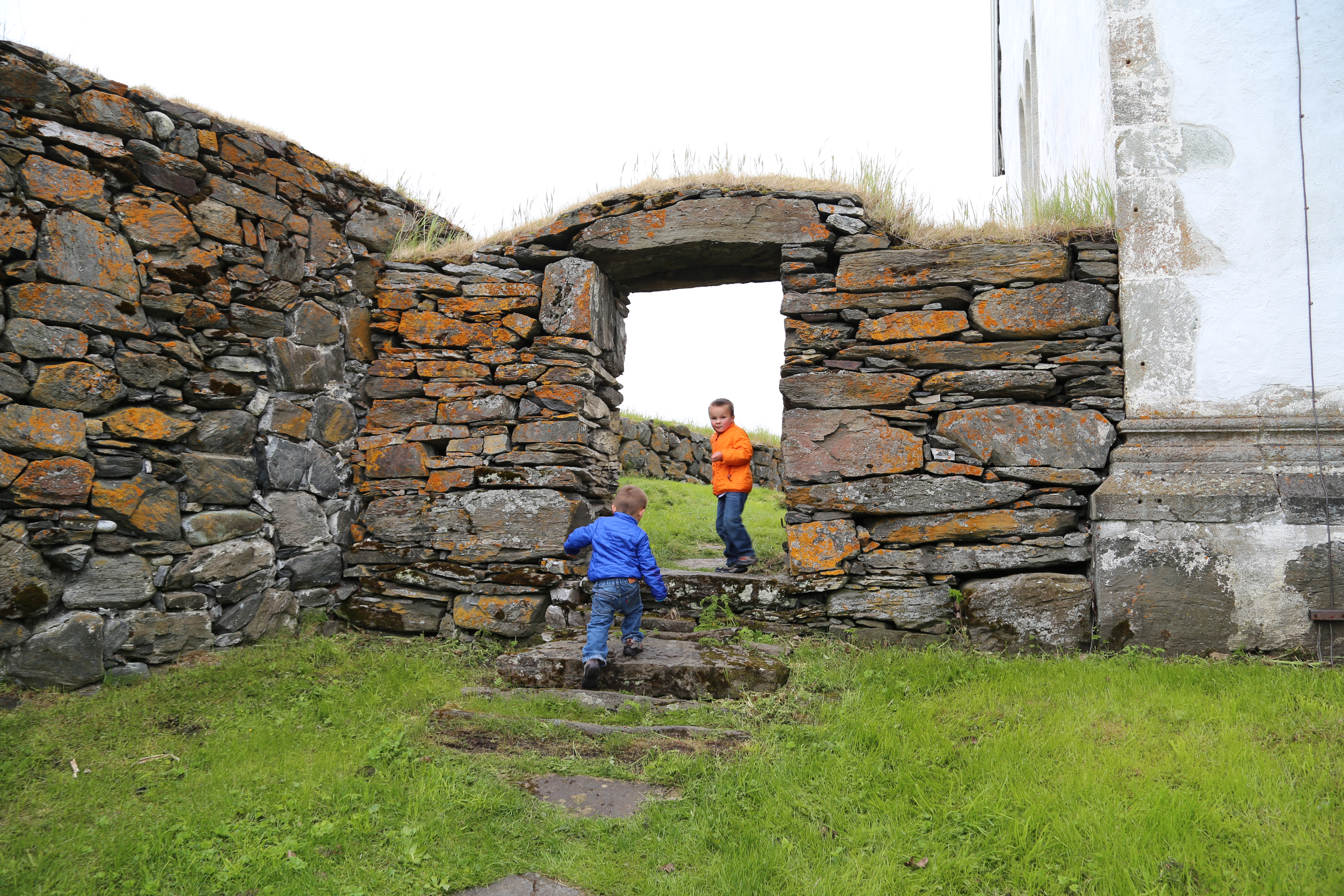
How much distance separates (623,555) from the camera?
14.6 feet

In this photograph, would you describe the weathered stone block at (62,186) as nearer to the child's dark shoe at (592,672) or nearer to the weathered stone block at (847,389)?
the child's dark shoe at (592,672)

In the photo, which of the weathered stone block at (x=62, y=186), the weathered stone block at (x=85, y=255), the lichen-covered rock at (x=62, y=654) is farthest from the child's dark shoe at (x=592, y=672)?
the weathered stone block at (x=62, y=186)

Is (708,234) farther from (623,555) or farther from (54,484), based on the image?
(54,484)

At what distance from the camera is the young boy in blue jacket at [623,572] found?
4383 millimetres

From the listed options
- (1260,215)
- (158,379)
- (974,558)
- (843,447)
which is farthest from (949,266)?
(158,379)

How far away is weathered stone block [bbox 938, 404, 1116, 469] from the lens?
470cm

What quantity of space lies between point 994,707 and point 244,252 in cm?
510

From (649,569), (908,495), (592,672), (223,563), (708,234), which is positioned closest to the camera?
(592,672)

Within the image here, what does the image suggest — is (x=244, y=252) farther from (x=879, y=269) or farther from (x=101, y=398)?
(x=879, y=269)

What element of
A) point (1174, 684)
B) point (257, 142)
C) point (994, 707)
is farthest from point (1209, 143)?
point (257, 142)

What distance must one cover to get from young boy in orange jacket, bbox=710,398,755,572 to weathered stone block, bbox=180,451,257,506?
310cm

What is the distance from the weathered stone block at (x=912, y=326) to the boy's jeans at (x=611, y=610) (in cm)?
224

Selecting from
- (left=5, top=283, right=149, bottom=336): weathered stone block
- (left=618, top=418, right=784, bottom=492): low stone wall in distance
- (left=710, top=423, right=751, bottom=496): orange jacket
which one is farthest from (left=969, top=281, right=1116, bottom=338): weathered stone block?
(left=618, top=418, right=784, bottom=492): low stone wall in distance

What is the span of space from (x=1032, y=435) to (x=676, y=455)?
8704 millimetres
